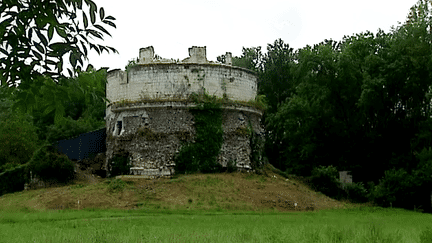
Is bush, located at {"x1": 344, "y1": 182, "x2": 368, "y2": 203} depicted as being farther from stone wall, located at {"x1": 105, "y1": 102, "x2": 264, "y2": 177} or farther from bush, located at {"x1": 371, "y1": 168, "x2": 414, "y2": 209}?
stone wall, located at {"x1": 105, "y1": 102, "x2": 264, "y2": 177}

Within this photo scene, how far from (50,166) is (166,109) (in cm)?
664

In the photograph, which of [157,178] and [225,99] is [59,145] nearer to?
[157,178]

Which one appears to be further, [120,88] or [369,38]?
[369,38]

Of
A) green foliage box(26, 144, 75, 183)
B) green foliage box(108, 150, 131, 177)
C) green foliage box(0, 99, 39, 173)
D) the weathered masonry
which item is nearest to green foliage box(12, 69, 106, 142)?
the weathered masonry

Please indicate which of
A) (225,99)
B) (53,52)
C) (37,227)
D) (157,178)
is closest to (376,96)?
(225,99)

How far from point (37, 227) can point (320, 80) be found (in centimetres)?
2418

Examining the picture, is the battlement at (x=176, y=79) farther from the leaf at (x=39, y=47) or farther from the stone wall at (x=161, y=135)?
the leaf at (x=39, y=47)

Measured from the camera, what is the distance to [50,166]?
2648 cm

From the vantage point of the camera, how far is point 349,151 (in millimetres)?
34312

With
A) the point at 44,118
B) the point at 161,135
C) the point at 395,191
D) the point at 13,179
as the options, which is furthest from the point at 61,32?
the point at 44,118

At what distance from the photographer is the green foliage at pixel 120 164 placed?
86.9 feet

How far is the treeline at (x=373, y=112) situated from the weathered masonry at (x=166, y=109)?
7.67 m

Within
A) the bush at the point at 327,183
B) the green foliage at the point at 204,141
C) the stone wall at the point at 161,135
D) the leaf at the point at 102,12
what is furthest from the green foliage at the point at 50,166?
the leaf at the point at 102,12

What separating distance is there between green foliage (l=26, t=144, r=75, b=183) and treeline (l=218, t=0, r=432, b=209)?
15978mm
